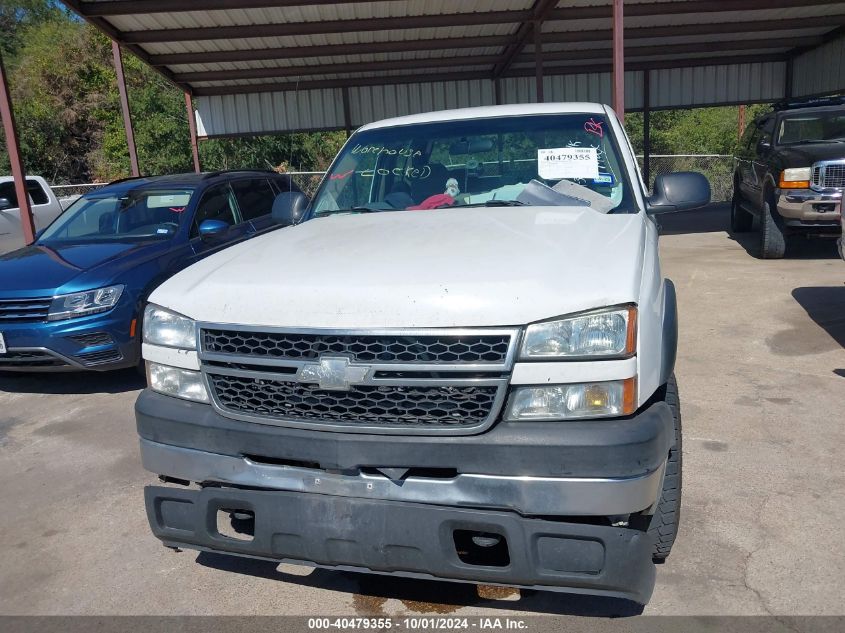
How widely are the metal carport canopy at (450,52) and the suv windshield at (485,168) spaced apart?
23.2ft

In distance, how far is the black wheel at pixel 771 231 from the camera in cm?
996

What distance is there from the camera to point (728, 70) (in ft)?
60.2

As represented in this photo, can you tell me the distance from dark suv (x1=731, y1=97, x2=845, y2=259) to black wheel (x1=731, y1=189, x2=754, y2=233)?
1.44 metres

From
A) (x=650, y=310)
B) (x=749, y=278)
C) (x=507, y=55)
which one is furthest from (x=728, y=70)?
(x=650, y=310)

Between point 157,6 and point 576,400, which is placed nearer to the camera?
point 576,400

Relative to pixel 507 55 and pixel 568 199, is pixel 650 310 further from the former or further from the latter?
pixel 507 55

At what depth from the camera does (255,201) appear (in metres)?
8.28

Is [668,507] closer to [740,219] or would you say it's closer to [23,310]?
[23,310]

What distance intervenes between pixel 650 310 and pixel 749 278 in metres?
7.27

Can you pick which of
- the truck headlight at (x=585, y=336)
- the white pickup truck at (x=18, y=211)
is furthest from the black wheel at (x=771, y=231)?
the white pickup truck at (x=18, y=211)

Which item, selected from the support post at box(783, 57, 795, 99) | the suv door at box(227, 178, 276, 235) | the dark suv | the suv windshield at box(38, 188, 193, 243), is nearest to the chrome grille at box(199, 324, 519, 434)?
the suv windshield at box(38, 188, 193, 243)

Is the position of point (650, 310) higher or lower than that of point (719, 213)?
higher

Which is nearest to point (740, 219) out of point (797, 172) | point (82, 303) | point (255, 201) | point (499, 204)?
point (797, 172)

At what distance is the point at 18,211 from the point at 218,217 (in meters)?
6.29
